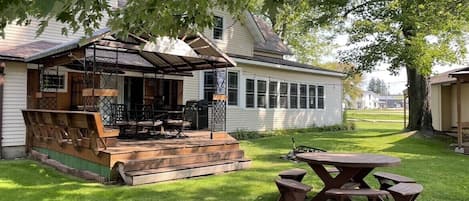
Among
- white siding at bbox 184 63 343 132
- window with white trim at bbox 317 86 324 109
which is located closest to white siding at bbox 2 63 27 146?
white siding at bbox 184 63 343 132

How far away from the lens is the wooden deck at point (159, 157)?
7.19 metres

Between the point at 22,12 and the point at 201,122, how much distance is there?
9.74 m

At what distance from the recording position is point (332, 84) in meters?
21.7

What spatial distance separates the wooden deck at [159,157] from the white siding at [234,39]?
26.2 ft

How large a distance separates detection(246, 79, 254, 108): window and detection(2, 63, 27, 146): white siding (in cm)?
863

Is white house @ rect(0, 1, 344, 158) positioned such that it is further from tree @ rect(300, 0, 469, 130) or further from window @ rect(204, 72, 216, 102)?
tree @ rect(300, 0, 469, 130)

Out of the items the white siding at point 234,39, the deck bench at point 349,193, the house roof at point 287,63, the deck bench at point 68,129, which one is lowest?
the deck bench at point 349,193

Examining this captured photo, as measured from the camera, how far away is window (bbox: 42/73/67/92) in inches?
425

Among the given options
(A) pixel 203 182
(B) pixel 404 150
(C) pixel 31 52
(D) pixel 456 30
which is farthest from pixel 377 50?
(C) pixel 31 52

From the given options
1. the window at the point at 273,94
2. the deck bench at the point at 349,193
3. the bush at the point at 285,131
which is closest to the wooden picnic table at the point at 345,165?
the deck bench at the point at 349,193

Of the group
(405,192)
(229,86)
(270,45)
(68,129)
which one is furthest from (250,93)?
(405,192)

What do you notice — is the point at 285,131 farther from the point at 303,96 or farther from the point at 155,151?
the point at 155,151

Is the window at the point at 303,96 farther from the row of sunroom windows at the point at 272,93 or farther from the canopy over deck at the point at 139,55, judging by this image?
the canopy over deck at the point at 139,55

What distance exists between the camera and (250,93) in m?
16.8
